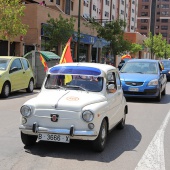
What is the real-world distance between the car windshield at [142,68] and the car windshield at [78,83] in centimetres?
760

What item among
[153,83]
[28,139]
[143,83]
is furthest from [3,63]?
[28,139]

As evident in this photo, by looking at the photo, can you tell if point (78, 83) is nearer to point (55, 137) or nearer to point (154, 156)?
point (55, 137)

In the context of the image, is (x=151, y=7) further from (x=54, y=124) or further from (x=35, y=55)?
(x=54, y=124)

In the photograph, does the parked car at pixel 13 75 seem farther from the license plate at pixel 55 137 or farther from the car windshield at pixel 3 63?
the license plate at pixel 55 137

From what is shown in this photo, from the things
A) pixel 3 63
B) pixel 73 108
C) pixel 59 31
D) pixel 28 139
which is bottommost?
pixel 28 139

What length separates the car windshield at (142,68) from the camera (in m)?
14.1

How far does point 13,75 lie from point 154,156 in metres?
9.31

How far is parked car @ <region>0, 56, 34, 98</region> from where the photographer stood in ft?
44.2

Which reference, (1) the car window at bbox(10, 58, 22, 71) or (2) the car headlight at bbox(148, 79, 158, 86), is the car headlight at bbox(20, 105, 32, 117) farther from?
(1) the car window at bbox(10, 58, 22, 71)

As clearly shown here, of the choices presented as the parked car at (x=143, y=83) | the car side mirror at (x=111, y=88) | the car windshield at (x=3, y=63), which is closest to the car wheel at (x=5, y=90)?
the car windshield at (x=3, y=63)

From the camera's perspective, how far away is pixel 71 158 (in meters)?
5.65

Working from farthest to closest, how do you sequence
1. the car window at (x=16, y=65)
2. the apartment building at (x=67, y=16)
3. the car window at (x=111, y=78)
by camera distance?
the apartment building at (x=67, y=16)
the car window at (x=16, y=65)
the car window at (x=111, y=78)

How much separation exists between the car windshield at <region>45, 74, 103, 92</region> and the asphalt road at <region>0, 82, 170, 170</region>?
3.36 ft

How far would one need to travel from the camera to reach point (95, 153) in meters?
5.98
